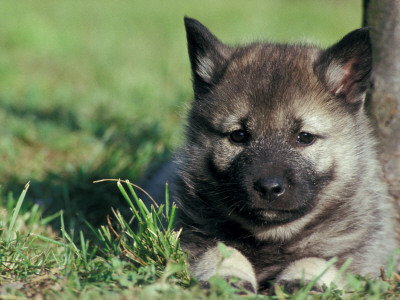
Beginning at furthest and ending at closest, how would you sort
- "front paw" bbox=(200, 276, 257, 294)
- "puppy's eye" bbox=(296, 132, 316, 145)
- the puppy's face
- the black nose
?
"puppy's eye" bbox=(296, 132, 316, 145)
the puppy's face
the black nose
"front paw" bbox=(200, 276, 257, 294)

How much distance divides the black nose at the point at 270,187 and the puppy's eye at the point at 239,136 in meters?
0.36

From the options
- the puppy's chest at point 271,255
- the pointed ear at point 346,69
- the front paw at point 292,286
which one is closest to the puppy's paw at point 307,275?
the front paw at point 292,286

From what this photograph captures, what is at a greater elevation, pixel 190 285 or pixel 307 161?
pixel 307 161

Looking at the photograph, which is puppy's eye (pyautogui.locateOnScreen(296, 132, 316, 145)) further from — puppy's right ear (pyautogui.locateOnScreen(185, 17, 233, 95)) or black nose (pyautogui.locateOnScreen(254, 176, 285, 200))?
puppy's right ear (pyautogui.locateOnScreen(185, 17, 233, 95))

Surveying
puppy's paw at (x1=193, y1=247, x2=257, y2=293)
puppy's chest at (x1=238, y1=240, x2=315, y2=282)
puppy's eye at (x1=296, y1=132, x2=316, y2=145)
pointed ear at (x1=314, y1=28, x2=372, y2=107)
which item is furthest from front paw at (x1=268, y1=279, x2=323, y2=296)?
pointed ear at (x1=314, y1=28, x2=372, y2=107)

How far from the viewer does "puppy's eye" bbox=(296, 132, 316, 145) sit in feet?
9.92

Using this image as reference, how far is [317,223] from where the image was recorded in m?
3.09

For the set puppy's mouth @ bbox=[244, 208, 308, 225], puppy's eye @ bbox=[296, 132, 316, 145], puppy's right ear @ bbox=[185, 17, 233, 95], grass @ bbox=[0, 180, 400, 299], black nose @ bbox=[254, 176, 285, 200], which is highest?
puppy's right ear @ bbox=[185, 17, 233, 95]

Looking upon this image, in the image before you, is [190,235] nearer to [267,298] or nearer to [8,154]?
[267,298]

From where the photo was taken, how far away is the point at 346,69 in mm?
3193

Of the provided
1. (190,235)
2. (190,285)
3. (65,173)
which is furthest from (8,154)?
(190,285)

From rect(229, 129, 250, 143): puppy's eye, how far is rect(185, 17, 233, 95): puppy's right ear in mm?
411

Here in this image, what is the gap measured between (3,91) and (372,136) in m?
4.44

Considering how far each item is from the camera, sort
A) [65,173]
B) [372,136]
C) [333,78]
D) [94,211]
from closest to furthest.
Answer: [333,78]
[372,136]
[94,211]
[65,173]
